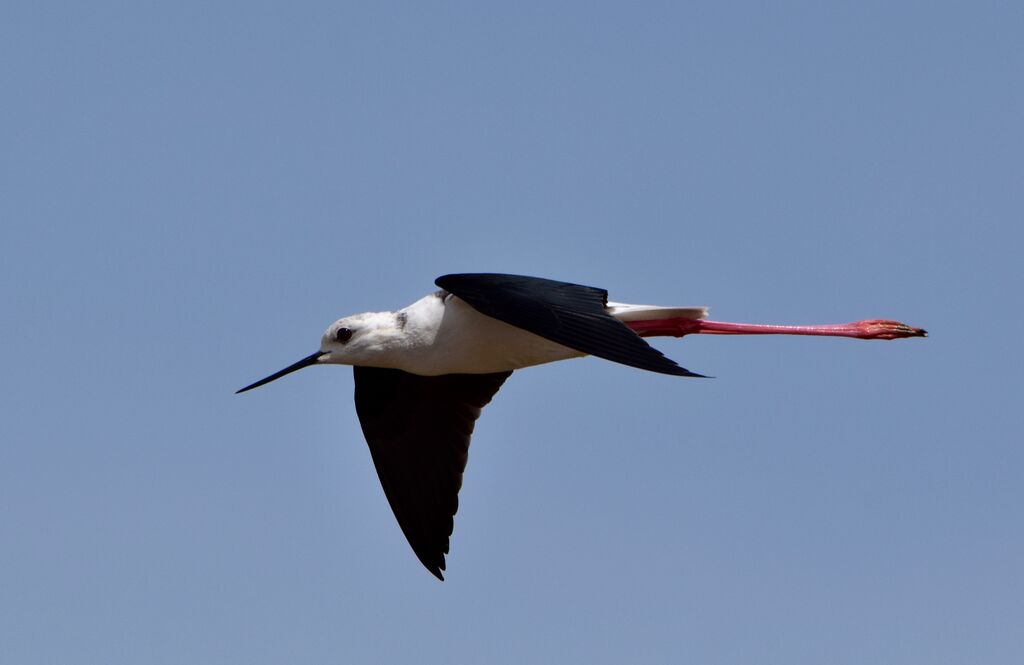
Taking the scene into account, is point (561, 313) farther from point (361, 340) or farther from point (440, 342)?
point (361, 340)

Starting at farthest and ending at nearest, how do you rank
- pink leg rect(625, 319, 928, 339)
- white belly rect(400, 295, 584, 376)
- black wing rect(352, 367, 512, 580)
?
black wing rect(352, 367, 512, 580) → pink leg rect(625, 319, 928, 339) → white belly rect(400, 295, 584, 376)

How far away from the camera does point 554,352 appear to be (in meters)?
10.3

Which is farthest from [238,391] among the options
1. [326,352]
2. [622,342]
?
[622,342]

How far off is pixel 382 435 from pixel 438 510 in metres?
0.68

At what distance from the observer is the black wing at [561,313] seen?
28.4 ft

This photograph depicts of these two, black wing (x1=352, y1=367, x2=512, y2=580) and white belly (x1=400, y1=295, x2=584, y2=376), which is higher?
white belly (x1=400, y1=295, x2=584, y2=376)

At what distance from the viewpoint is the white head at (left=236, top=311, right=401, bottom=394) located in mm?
10438

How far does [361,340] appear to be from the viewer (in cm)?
1048

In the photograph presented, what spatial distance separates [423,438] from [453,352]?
1.20 m

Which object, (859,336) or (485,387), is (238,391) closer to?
(485,387)

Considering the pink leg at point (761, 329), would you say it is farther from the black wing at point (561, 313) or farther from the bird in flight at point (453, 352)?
the black wing at point (561, 313)

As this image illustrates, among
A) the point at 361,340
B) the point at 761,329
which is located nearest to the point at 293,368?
the point at 361,340

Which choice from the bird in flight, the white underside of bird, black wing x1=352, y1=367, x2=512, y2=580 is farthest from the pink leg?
black wing x1=352, y1=367, x2=512, y2=580

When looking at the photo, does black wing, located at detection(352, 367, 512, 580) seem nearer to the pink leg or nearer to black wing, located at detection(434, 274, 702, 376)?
the pink leg
